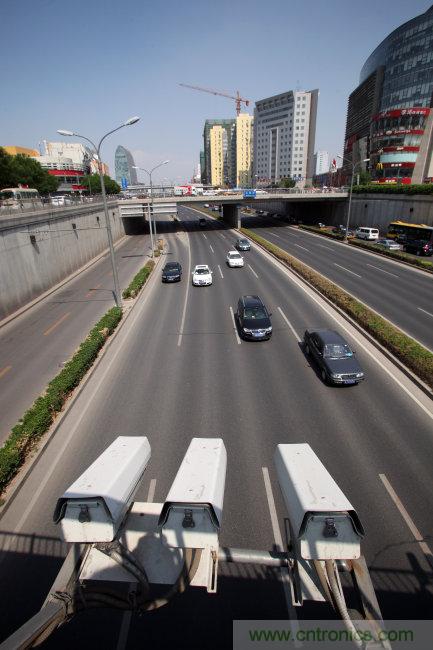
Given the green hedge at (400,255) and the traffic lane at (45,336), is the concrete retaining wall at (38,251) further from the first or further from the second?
the green hedge at (400,255)

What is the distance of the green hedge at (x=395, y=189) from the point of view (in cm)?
5000

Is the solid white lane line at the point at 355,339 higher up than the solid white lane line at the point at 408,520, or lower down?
higher up

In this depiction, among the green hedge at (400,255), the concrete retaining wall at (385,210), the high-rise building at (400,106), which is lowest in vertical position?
the green hedge at (400,255)

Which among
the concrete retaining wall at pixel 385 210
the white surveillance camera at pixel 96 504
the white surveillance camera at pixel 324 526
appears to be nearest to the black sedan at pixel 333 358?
the white surveillance camera at pixel 324 526

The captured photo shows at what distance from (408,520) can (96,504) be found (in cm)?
829

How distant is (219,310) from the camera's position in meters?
25.9

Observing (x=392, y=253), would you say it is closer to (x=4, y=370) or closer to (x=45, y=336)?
(x=45, y=336)

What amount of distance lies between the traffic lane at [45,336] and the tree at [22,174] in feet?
103

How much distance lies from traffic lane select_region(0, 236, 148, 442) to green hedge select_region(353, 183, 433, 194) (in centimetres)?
4532

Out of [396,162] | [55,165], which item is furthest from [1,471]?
[55,165]

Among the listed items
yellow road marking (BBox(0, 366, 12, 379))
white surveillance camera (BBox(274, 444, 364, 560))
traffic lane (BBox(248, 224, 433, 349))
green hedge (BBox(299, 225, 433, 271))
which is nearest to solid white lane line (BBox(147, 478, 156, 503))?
white surveillance camera (BBox(274, 444, 364, 560))

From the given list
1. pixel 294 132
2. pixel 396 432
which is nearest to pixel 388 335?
pixel 396 432

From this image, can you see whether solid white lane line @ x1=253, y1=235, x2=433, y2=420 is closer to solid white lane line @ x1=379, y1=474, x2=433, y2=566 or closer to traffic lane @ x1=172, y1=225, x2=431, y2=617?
traffic lane @ x1=172, y1=225, x2=431, y2=617

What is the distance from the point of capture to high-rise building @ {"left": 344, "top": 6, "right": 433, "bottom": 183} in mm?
81625
